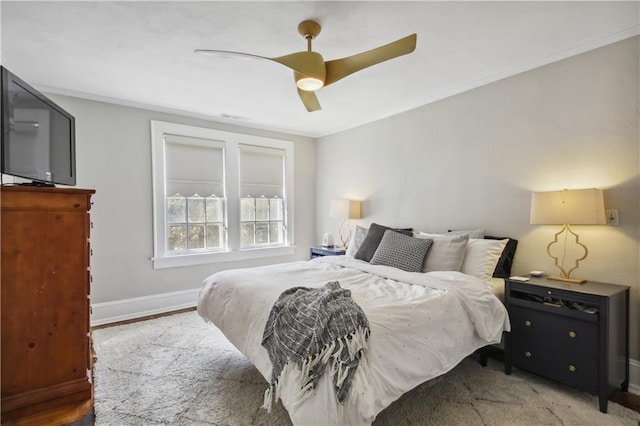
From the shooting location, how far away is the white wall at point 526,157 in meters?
2.28

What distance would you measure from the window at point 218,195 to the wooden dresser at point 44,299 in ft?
6.33

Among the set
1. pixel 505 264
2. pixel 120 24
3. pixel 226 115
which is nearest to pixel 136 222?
pixel 226 115

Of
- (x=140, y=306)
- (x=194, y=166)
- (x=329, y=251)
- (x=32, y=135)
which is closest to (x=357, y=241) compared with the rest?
(x=329, y=251)

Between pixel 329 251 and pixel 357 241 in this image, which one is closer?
pixel 357 241

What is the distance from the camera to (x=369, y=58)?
1994mm

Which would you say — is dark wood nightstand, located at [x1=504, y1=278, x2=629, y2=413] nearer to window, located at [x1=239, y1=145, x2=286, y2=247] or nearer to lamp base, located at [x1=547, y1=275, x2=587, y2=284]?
lamp base, located at [x1=547, y1=275, x2=587, y2=284]

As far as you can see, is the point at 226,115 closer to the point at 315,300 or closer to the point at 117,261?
the point at 117,261

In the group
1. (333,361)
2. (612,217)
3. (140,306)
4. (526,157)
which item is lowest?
(140,306)

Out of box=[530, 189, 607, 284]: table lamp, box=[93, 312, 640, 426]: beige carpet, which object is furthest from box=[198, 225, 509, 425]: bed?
box=[530, 189, 607, 284]: table lamp

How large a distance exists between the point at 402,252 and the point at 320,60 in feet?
5.79

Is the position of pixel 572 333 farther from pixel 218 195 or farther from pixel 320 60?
pixel 218 195

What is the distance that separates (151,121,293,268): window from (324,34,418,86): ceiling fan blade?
2605 mm

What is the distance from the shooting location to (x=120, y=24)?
7.07ft

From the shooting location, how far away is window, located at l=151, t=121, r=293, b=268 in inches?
158
